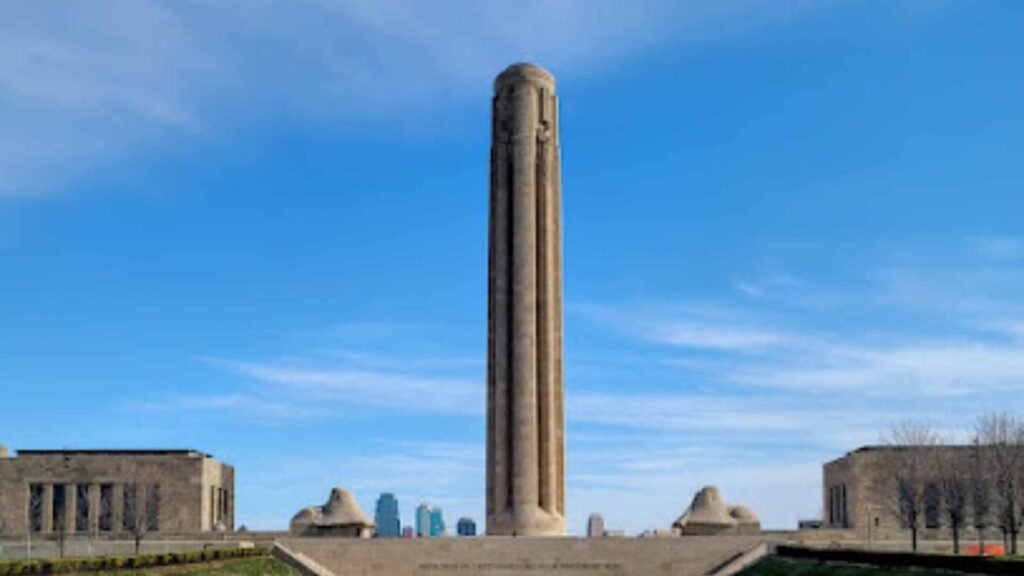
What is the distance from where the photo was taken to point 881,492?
7444 centimetres

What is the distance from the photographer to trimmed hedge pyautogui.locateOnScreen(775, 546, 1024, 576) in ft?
111

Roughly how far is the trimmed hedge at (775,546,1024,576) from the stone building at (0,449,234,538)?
40098 millimetres

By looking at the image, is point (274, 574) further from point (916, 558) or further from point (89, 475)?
point (89, 475)

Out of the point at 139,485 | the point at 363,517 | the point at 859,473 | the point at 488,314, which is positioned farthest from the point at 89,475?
the point at 859,473

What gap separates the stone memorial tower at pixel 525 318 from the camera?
6319 cm

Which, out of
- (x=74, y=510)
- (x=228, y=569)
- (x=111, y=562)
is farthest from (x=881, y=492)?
(x=74, y=510)

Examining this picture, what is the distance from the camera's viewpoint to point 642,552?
55344 millimetres

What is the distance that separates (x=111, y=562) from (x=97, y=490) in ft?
117

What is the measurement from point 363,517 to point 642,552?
47.7ft

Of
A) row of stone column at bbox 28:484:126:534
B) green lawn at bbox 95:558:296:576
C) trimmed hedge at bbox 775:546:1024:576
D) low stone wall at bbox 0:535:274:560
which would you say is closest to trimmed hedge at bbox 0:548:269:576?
green lawn at bbox 95:558:296:576

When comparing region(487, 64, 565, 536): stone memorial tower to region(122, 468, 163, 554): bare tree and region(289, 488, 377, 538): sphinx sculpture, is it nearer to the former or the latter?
region(289, 488, 377, 538): sphinx sculpture

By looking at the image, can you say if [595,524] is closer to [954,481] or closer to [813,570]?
[954,481]

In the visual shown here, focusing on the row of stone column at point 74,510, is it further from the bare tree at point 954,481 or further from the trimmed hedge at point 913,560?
the bare tree at point 954,481

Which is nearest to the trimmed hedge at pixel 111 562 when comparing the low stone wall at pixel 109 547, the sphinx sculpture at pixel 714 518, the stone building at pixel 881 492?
the low stone wall at pixel 109 547
